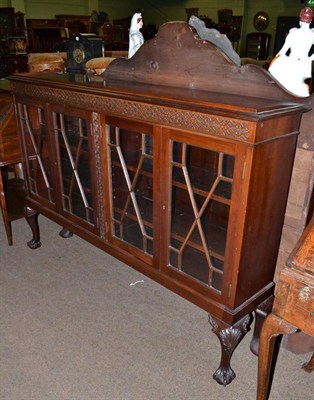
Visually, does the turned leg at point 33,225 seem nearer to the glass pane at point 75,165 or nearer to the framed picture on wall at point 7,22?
the glass pane at point 75,165

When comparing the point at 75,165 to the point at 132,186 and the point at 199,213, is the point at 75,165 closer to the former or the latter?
the point at 132,186

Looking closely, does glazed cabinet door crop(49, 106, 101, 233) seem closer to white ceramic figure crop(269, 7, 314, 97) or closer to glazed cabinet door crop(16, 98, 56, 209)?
glazed cabinet door crop(16, 98, 56, 209)

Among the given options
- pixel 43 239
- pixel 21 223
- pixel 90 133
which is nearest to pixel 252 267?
pixel 90 133

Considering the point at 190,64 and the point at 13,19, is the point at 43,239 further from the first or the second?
the point at 13,19

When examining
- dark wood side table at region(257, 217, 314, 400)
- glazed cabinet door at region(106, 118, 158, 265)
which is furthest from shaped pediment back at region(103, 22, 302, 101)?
dark wood side table at region(257, 217, 314, 400)

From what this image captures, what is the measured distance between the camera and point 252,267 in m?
1.35

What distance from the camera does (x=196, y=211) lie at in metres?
1.35

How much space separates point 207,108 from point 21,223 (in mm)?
2092

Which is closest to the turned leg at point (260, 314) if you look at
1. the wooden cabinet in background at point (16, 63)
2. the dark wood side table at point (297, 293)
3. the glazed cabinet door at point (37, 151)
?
Result: the dark wood side table at point (297, 293)

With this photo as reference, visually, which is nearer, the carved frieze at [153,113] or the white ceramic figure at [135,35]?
the carved frieze at [153,113]

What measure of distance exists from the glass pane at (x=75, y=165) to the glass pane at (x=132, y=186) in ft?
0.59

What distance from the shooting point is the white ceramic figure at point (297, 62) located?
4.12ft

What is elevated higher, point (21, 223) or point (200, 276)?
point (200, 276)

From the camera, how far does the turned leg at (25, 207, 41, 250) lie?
2316 millimetres
